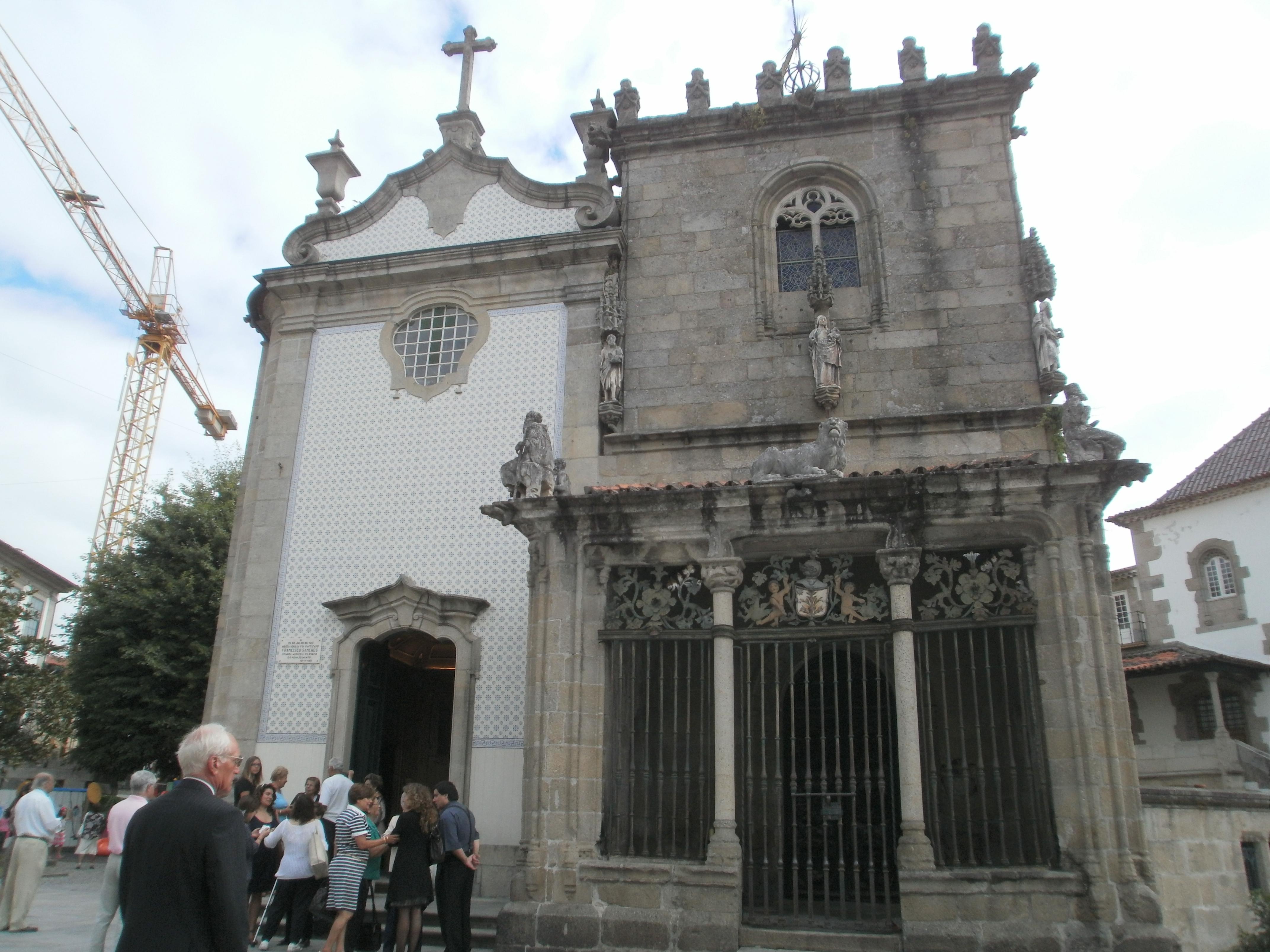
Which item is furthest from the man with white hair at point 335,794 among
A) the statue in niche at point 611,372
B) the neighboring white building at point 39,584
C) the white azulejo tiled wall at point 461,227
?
the neighboring white building at point 39,584

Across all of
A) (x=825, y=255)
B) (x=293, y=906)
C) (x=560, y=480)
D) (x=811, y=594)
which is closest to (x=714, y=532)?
(x=811, y=594)

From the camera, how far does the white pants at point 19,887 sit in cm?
884

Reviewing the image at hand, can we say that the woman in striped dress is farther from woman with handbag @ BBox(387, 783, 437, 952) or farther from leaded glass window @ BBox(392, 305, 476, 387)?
leaded glass window @ BBox(392, 305, 476, 387)

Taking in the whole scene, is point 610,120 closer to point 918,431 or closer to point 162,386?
point 918,431

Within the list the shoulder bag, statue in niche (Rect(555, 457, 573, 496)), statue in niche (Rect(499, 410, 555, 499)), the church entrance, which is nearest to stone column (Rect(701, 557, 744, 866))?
statue in niche (Rect(555, 457, 573, 496))

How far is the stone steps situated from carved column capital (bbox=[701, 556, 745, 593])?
2.83m

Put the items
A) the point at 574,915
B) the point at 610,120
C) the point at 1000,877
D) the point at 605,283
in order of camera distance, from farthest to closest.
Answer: the point at 610,120 < the point at 605,283 < the point at 574,915 < the point at 1000,877

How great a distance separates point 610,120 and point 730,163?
1783 millimetres

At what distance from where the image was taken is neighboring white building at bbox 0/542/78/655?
110 feet

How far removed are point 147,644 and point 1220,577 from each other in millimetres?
23668

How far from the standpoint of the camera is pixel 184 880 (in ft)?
11.0

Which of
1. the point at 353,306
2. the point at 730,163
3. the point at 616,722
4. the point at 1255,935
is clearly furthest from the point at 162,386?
the point at 1255,935

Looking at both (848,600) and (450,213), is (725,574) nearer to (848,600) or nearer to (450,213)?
(848,600)

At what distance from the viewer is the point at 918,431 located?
11.2m
